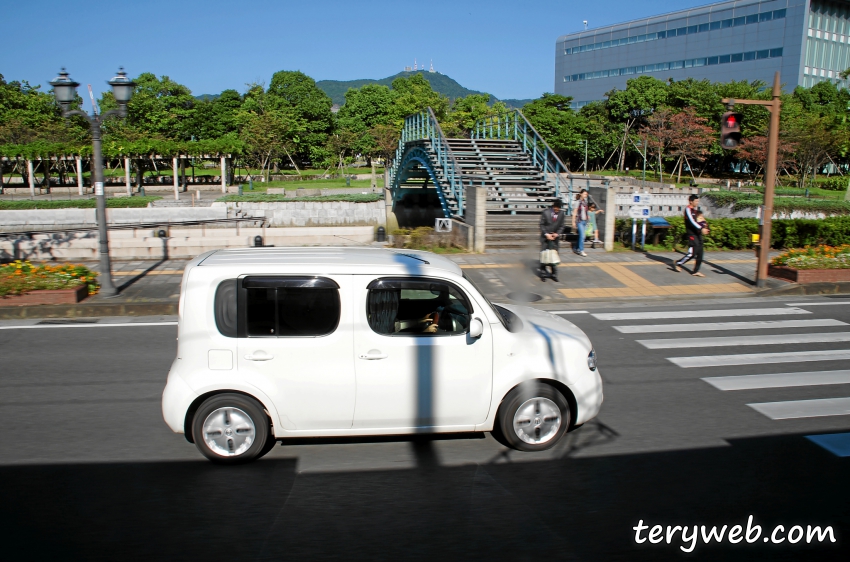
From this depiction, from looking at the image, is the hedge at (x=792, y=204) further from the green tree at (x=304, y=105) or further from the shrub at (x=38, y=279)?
the green tree at (x=304, y=105)

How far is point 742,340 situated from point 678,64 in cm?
9164

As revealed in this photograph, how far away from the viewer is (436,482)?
224 inches

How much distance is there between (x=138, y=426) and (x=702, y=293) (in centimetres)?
1163

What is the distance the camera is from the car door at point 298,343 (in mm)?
5828

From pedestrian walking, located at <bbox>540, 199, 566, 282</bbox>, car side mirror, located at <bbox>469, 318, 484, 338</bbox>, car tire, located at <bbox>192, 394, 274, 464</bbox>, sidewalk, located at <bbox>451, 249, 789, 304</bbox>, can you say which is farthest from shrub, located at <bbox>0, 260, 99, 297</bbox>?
car side mirror, located at <bbox>469, 318, 484, 338</bbox>

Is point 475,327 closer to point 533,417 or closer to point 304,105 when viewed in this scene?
point 533,417

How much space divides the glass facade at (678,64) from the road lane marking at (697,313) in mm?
82965

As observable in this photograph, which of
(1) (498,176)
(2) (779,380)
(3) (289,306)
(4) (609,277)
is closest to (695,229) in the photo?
(4) (609,277)

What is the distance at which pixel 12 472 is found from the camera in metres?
5.86

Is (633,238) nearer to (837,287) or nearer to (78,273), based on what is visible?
(837,287)

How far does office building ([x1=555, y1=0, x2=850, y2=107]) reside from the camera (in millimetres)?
80688

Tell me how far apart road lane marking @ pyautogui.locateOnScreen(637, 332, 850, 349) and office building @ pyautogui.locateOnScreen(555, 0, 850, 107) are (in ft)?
242

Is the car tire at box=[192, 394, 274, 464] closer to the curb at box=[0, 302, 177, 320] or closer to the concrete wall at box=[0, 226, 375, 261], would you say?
the curb at box=[0, 302, 177, 320]

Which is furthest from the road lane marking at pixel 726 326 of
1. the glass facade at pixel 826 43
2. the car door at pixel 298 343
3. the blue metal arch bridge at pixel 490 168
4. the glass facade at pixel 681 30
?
the glass facade at pixel 681 30
